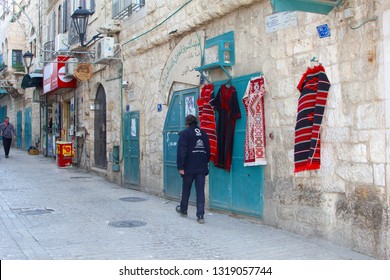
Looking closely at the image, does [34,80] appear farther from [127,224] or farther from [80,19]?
[127,224]

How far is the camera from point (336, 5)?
551 centimetres

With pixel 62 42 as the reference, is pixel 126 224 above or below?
below

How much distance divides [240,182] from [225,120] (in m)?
1.09

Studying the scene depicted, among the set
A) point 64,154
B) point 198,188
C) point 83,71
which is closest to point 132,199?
point 198,188

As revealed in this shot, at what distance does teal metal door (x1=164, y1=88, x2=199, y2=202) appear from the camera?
29.2ft

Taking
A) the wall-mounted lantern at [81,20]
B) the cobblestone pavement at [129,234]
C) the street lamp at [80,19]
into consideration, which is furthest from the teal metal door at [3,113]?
the cobblestone pavement at [129,234]

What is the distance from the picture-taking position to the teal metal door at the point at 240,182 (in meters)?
6.98

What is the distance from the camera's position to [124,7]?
11.9 meters

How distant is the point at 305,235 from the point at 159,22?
19.7ft

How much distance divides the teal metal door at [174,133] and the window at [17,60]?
68.9 ft

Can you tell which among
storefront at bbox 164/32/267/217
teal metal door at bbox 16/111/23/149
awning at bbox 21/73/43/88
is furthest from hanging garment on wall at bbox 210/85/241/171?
teal metal door at bbox 16/111/23/149

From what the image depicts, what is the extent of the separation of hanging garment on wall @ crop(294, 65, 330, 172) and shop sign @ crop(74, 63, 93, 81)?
374 inches

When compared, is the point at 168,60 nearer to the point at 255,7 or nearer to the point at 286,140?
the point at 255,7

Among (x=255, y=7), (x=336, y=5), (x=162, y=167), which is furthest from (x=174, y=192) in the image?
(x=336, y=5)
